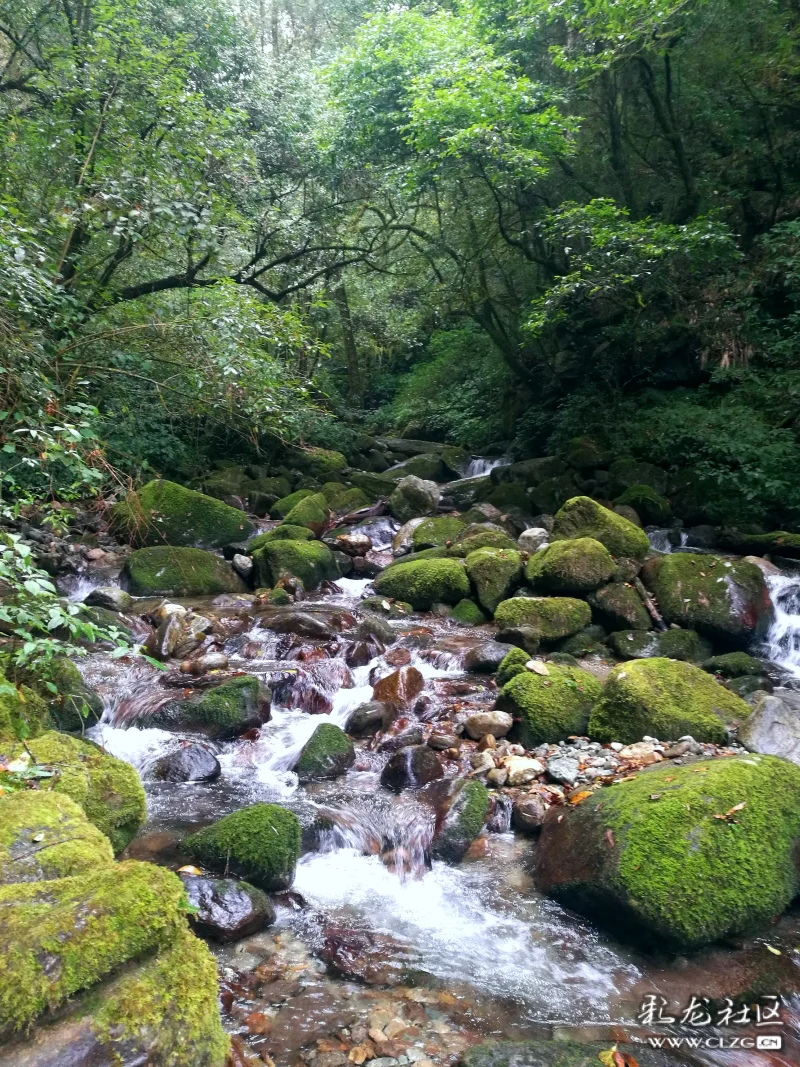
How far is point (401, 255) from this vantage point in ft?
60.7

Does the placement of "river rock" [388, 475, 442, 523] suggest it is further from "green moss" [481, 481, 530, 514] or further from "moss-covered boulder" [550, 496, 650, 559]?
"moss-covered boulder" [550, 496, 650, 559]

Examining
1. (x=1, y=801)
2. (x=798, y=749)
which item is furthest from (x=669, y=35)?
(x=1, y=801)

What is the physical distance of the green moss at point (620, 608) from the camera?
816 cm

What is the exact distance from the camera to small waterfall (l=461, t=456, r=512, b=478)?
17.2 metres

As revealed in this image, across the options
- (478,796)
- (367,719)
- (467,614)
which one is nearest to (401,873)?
(478,796)

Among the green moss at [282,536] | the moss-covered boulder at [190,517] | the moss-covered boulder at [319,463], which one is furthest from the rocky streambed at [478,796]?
the moss-covered boulder at [319,463]

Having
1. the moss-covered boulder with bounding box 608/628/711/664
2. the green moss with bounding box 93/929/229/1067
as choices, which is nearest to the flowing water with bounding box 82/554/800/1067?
the green moss with bounding box 93/929/229/1067

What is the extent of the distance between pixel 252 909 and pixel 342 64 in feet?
50.8

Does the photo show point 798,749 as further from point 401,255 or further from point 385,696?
point 401,255

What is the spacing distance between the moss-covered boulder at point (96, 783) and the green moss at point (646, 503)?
9840 mm

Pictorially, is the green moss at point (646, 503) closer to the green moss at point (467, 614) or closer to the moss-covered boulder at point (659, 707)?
the green moss at point (467, 614)

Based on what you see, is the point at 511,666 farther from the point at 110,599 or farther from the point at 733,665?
the point at 110,599

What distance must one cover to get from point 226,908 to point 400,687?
3246 millimetres

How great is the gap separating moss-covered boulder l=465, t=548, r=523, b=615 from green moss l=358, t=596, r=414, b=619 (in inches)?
39.2
